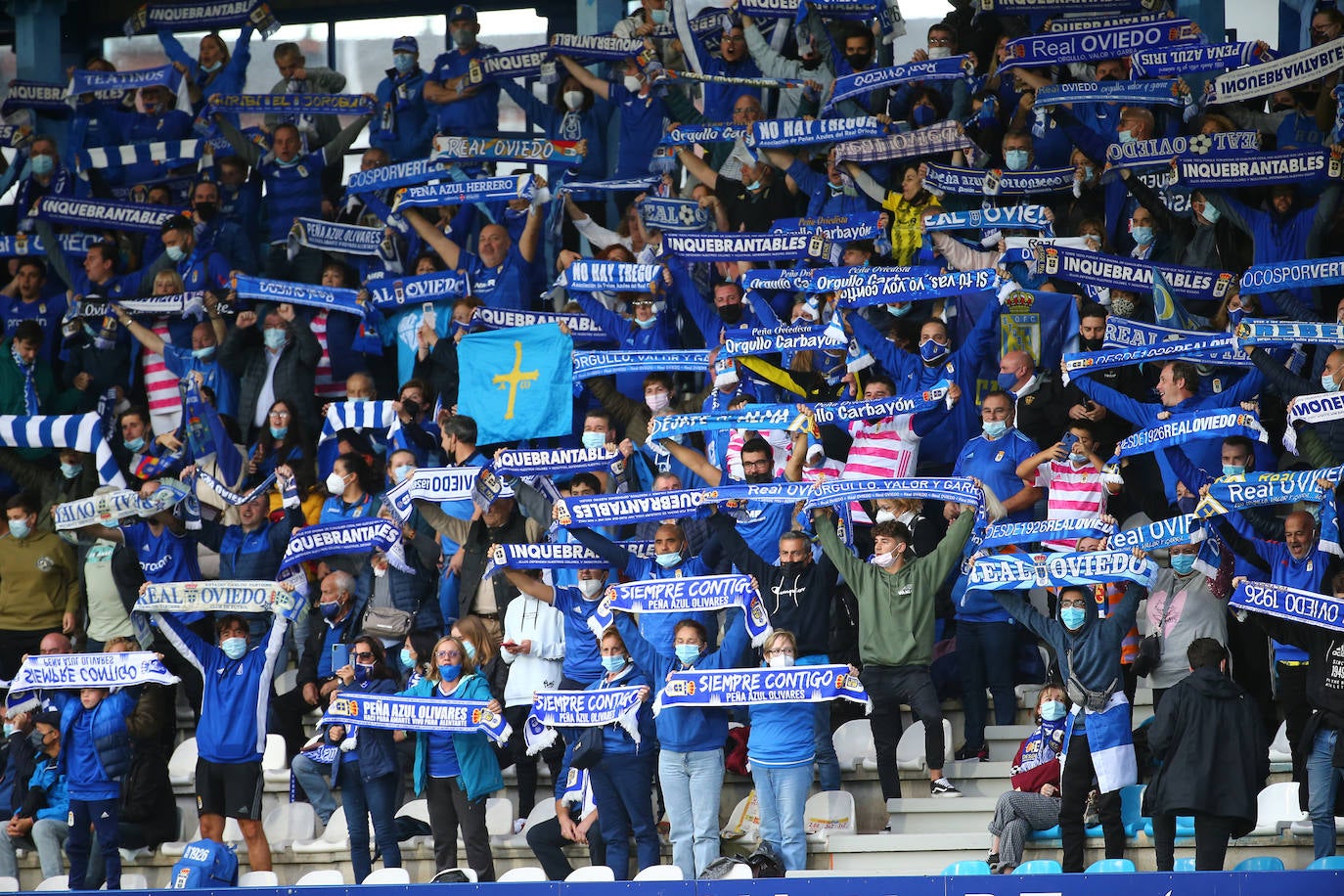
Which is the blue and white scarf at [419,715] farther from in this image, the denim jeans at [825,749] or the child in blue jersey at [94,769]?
the denim jeans at [825,749]

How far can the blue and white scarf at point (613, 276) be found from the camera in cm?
1703

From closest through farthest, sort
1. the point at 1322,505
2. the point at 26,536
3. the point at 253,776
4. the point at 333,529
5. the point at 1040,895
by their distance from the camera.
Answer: the point at 1040,895
the point at 1322,505
the point at 253,776
the point at 333,529
the point at 26,536

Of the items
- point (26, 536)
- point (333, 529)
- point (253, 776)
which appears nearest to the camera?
point (253, 776)

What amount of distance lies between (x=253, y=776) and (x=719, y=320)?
17.4ft

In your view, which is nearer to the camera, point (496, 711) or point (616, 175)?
point (496, 711)

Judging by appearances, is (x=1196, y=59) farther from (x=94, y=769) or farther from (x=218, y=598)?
(x=94, y=769)

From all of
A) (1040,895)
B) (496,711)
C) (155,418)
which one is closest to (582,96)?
(155,418)

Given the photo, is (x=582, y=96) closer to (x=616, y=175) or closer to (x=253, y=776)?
(x=616, y=175)

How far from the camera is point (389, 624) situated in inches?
602

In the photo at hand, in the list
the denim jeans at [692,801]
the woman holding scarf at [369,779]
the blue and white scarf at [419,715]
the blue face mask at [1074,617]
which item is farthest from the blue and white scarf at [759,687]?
the woman holding scarf at [369,779]

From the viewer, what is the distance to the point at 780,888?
1195 cm

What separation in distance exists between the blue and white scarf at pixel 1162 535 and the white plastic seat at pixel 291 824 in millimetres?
6088

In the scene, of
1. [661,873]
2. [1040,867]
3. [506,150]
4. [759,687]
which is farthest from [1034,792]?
[506,150]

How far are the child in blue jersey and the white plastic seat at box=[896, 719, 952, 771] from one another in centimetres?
540
